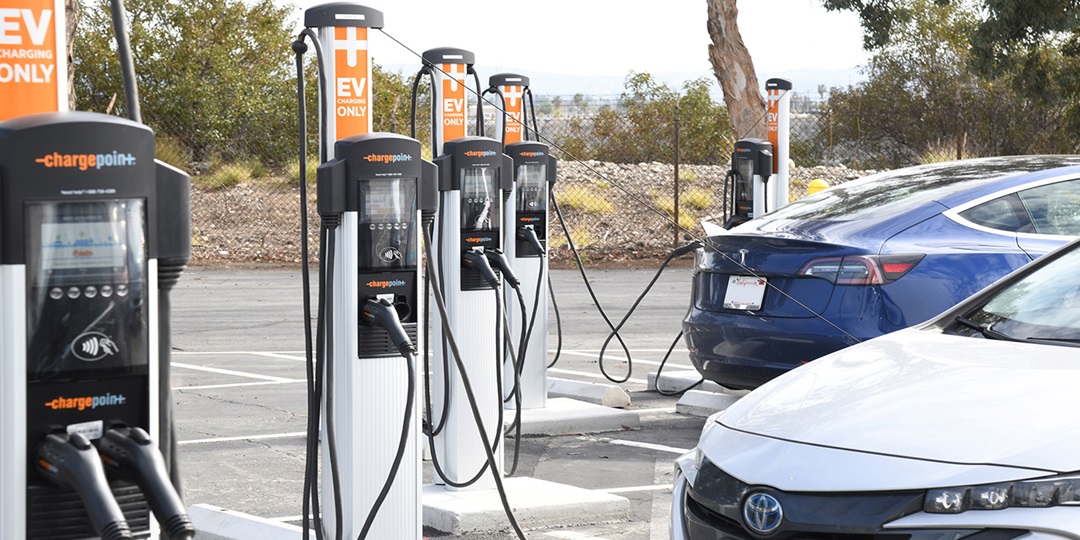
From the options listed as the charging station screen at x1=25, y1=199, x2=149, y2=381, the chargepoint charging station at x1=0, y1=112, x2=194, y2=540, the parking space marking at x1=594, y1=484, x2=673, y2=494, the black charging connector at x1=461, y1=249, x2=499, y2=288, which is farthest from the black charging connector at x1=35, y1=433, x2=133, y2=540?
the parking space marking at x1=594, y1=484, x2=673, y2=494

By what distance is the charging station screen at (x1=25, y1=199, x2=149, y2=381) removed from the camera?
2.47m

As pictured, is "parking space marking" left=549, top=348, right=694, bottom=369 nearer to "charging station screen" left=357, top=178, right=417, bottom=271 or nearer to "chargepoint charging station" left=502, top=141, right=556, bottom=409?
"chargepoint charging station" left=502, top=141, right=556, bottom=409

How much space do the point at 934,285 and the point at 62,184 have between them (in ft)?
15.9

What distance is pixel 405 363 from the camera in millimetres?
4594

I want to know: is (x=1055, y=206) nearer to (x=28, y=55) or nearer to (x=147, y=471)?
(x=28, y=55)

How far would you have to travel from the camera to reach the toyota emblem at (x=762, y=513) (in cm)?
341

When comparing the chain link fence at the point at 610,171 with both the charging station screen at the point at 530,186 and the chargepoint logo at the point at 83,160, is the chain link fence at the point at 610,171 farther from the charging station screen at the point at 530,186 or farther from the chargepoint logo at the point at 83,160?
the chargepoint logo at the point at 83,160

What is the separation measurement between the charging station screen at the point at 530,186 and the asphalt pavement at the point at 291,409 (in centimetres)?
139

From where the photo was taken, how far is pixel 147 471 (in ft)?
8.05

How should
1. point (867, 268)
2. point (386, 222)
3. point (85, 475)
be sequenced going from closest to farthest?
point (85, 475)
point (386, 222)
point (867, 268)

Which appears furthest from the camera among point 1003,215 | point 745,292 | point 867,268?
point 745,292

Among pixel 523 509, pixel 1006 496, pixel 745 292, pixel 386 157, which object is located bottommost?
pixel 523 509

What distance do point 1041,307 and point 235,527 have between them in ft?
10.4

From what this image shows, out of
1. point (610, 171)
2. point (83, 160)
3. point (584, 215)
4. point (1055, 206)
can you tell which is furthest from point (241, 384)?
point (610, 171)
